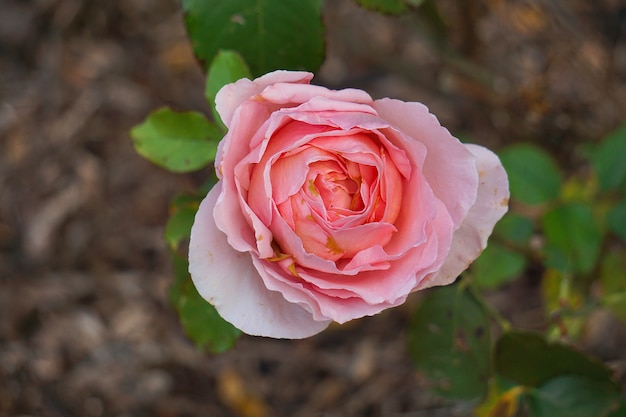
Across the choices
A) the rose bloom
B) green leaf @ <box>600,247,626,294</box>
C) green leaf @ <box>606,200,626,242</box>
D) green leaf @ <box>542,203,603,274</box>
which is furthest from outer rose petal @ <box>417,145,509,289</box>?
green leaf @ <box>600,247,626,294</box>

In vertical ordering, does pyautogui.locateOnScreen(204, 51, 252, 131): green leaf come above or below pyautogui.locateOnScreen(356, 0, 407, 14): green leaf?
below

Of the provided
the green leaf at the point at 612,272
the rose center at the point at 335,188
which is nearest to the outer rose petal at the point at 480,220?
the rose center at the point at 335,188

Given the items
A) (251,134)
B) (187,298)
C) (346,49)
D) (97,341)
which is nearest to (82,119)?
(97,341)

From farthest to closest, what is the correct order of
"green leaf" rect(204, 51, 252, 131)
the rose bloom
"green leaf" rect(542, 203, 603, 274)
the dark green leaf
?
"green leaf" rect(542, 203, 603, 274)
the dark green leaf
"green leaf" rect(204, 51, 252, 131)
the rose bloom

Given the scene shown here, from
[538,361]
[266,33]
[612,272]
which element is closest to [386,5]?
[266,33]

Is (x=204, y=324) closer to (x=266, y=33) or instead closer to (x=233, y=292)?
(x=233, y=292)

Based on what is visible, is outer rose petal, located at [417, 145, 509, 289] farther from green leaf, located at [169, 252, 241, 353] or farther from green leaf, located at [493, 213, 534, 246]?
green leaf, located at [493, 213, 534, 246]

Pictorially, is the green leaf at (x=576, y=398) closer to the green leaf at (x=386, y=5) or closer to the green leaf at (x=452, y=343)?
the green leaf at (x=452, y=343)
